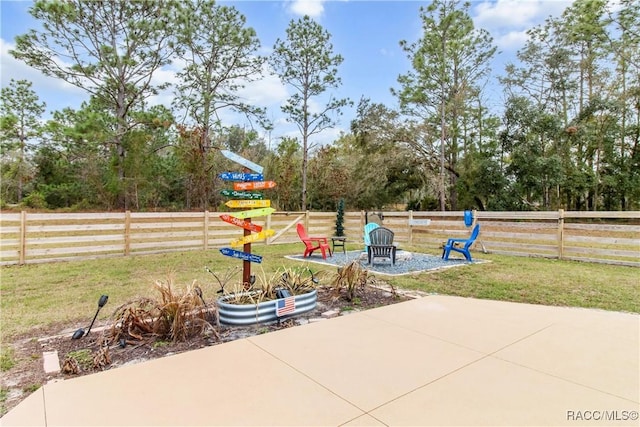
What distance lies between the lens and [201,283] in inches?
208

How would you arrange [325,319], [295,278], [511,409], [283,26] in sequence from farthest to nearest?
[283,26]
[295,278]
[325,319]
[511,409]

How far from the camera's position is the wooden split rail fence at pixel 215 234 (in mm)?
7082

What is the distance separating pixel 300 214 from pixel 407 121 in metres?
8.02

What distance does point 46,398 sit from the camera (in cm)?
201

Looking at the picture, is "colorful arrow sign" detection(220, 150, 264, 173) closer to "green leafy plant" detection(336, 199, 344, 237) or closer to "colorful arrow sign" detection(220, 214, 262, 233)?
"colorful arrow sign" detection(220, 214, 262, 233)

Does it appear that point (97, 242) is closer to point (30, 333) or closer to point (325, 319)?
point (30, 333)

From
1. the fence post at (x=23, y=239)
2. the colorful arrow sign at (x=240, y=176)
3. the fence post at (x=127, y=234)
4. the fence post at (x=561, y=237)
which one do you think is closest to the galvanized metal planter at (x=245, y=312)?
the colorful arrow sign at (x=240, y=176)

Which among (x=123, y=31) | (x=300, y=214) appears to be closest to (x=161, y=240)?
(x=300, y=214)

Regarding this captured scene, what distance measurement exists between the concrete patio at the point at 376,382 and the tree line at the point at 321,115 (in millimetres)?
9255

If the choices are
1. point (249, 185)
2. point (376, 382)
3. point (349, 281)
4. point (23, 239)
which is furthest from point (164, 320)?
point (23, 239)

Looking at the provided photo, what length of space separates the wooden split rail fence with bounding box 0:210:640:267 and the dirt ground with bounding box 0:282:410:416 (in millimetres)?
5320

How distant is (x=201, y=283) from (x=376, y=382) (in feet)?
12.6

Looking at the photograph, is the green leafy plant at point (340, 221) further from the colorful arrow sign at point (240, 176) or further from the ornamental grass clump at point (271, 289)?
the colorful arrow sign at point (240, 176)

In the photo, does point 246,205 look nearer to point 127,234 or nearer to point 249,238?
point 249,238
